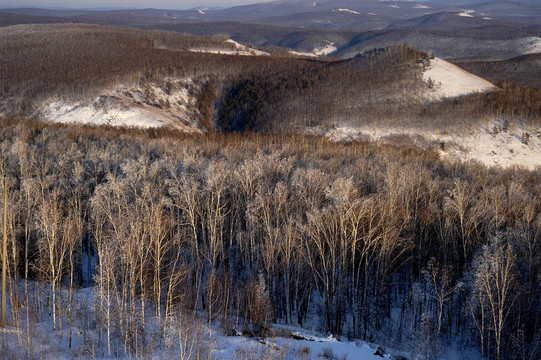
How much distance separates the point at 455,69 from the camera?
7969cm

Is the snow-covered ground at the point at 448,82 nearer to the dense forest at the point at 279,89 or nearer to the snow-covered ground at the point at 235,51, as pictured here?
the dense forest at the point at 279,89

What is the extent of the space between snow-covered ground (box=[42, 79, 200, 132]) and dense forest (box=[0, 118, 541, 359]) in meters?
19.8

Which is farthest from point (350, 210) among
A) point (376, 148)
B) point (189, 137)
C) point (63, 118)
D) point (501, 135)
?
point (63, 118)

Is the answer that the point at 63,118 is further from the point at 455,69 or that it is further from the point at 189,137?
the point at 455,69

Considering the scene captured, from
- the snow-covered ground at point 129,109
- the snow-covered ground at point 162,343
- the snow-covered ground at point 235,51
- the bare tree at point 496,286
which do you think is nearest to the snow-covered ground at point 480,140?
the snow-covered ground at point 129,109

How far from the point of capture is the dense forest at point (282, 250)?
72.1 feet

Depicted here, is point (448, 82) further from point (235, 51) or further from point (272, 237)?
point (235, 51)

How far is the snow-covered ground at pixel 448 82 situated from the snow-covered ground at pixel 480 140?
11.6m

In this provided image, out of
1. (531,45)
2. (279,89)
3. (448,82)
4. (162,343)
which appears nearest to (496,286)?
(162,343)

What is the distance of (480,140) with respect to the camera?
57.3 metres

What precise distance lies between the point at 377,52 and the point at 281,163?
55373 mm

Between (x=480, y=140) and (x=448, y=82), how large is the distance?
1809cm

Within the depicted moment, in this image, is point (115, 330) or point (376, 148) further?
point (376, 148)

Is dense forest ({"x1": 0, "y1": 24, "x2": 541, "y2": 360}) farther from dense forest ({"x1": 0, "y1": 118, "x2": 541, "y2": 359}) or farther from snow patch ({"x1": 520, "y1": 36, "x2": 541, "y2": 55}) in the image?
snow patch ({"x1": 520, "y1": 36, "x2": 541, "y2": 55})
